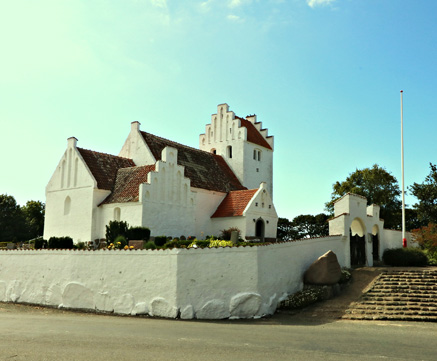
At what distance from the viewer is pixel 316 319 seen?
17906mm

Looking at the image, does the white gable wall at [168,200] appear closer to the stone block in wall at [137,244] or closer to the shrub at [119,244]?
the shrub at [119,244]

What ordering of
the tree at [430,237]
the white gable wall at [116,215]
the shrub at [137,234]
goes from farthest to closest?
the white gable wall at [116,215] → the shrub at [137,234] → the tree at [430,237]

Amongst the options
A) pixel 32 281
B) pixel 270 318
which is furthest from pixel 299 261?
pixel 32 281

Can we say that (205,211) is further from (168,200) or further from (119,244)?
(119,244)

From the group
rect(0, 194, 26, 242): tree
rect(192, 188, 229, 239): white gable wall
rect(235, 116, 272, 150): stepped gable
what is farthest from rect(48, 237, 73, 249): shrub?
rect(0, 194, 26, 242): tree

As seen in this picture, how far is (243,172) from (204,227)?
30.5 ft

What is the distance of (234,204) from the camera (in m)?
36.7

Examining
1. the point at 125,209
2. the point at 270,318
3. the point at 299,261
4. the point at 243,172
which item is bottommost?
the point at 270,318

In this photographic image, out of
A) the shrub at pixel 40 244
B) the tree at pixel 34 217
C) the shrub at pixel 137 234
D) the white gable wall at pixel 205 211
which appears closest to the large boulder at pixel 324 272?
the shrub at pixel 137 234

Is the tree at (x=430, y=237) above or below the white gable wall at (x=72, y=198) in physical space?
below

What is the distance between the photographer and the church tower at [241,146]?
43.9 m

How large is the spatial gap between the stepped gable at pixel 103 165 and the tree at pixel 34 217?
31994 mm

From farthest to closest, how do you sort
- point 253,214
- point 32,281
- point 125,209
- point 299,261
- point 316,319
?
1. point 253,214
2. point 125,209
3. point 32,281
4. point 299,261
5. point 316,319

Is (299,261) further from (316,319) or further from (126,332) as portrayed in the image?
(126,332)
